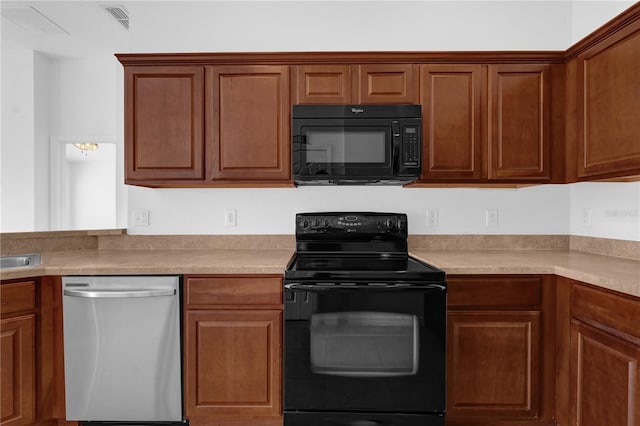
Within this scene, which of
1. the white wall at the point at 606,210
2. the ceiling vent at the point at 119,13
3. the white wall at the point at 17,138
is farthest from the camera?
the white wall at the point at 17,138

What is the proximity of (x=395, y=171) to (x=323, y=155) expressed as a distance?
0.41m

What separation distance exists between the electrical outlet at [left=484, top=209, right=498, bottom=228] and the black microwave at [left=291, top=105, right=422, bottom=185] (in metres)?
0.74

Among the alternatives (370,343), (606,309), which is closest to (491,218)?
(606,309)

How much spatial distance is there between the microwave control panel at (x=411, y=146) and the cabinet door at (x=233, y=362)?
107 cm

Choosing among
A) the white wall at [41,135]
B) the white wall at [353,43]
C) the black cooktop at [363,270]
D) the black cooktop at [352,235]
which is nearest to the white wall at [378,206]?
the white wall at [353,43]

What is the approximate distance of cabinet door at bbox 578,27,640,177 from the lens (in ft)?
5.28

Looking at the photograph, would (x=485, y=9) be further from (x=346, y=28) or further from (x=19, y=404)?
(x=19, y=404)

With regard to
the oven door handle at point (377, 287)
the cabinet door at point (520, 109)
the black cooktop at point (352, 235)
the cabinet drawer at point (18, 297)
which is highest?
the cabinet door at point (520, 109)

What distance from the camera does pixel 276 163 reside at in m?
2.10

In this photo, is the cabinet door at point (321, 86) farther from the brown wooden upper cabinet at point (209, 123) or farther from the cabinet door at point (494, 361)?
the cabinet door at point (494, 361)

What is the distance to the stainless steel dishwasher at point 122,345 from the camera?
174 cm

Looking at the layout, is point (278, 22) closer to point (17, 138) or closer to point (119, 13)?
point (119, 13)

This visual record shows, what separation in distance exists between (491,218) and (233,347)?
1.81m

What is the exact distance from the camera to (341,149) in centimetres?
202
